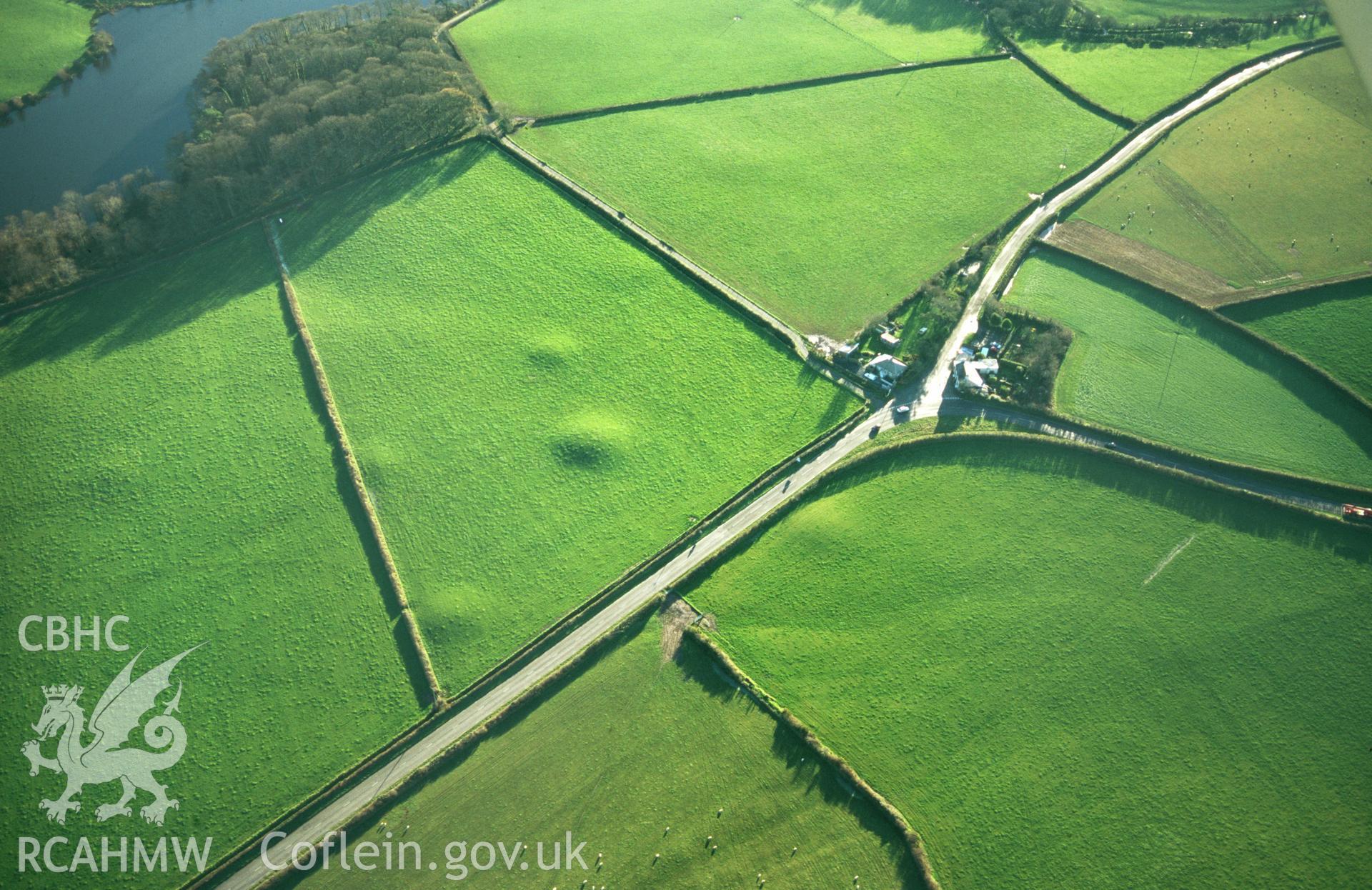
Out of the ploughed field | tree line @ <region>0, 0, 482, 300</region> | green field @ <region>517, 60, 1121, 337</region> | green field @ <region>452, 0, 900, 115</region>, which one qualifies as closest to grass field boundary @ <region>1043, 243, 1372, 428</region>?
green field @ <region>517, 60, 1121, 337</region>

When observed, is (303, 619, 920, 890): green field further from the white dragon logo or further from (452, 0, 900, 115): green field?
(452, 0, 900, 115): green field

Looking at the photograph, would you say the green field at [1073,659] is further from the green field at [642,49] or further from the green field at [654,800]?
the green field at [642,49]

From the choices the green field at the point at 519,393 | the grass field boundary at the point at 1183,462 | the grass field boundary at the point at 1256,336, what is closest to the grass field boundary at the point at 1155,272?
the grass field boundary at the point at 1256,336

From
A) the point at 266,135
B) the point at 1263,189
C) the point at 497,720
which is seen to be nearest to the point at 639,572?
the point at 497,720

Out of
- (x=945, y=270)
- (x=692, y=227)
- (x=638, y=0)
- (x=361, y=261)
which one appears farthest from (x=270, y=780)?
(x=638, y=0)

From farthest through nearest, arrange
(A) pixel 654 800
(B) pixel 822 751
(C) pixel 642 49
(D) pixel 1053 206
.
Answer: (C) pixel 642 49 < (D) pixel 1053 206 < (B) pixel 822 751 < (A) pixel 654 800

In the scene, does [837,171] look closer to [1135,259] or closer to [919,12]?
[1135,259]
